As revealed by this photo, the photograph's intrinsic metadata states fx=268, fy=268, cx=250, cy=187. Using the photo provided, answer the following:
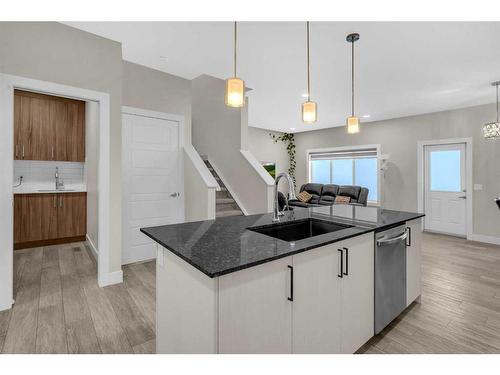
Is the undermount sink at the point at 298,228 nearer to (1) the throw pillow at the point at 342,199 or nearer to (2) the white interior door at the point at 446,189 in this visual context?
(1) the throw pillow at the point at 342,199

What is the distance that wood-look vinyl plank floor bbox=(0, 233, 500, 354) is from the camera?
6.23 ft

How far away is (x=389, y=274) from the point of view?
6.57ft

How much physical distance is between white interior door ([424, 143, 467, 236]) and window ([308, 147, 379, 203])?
117 cm

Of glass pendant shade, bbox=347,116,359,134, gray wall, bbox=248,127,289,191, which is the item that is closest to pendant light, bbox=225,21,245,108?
glass pendant shade, bbox=347,116,359,134

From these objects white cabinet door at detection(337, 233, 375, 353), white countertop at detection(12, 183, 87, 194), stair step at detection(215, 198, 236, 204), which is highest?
white countertop at detection(12, 183, 87, 194)

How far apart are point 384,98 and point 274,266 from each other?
4.60 metres

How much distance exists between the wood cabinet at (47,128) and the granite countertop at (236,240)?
13.0ft

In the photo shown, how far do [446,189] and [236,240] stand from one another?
5.86m

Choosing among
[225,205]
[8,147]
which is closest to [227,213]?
[225,205]

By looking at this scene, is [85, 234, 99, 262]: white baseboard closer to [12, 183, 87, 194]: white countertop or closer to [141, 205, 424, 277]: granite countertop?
[12, 183, 87, 194]: white countertop

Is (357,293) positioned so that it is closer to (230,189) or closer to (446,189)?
(230,189)
